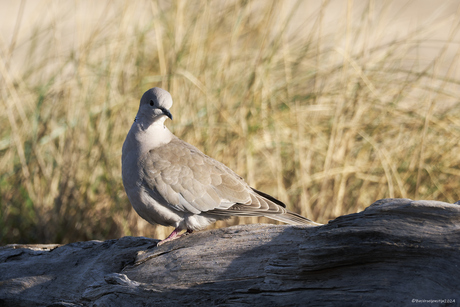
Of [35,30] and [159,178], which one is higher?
[35,30]

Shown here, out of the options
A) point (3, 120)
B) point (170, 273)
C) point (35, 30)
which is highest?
point (35, 30)

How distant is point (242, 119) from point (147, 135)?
4.45 feet

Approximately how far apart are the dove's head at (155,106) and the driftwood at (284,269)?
0.85 m

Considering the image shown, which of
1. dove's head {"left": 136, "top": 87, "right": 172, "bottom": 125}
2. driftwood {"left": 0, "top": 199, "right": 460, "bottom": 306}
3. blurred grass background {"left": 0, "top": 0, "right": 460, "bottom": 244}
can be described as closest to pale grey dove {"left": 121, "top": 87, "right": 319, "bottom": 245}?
dove's head {"left": 136, "top": 87, "right": 172, "bottom": 125}

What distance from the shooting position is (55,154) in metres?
4.50

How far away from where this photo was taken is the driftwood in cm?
208

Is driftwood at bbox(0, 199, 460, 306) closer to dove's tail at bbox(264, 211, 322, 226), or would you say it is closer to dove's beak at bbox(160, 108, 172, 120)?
dove's tail at bbox(264, 211, 322, 226)

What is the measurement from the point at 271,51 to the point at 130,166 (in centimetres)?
217

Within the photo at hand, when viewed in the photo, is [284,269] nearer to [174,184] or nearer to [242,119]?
[174,184]

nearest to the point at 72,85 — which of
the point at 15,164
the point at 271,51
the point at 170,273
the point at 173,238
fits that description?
the point at 15,164

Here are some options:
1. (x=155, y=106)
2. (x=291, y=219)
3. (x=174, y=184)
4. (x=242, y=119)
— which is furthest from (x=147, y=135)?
(x=242, y=119)

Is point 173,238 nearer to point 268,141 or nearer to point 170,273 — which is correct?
point 170,273

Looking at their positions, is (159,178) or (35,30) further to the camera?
(35,30)

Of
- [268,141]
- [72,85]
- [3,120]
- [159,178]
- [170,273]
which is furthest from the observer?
[3,120]
